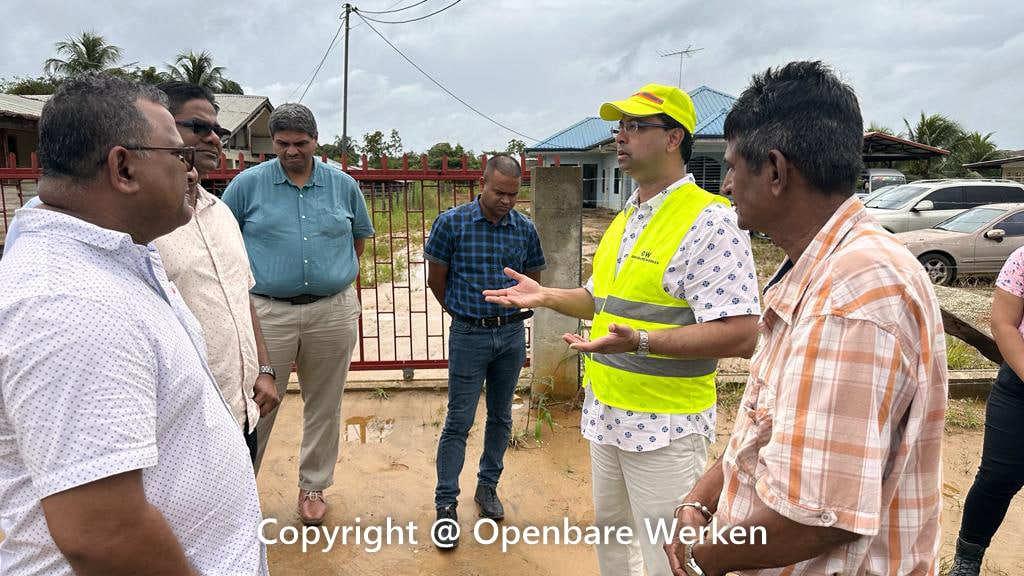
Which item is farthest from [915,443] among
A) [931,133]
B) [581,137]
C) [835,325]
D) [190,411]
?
[931,133]

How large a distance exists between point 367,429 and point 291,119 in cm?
236

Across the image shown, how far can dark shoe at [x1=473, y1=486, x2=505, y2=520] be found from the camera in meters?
3.31

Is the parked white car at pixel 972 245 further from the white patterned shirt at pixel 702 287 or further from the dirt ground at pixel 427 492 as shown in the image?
the white patterned shirt at pixel 702 287

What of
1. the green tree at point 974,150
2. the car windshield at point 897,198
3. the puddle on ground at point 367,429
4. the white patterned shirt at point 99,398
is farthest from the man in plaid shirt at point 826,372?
the green tree at point 974,150

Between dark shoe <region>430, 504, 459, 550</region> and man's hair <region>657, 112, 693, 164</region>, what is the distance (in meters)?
2.16

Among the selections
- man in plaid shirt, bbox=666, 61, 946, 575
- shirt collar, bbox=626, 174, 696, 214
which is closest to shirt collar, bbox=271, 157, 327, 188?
shirt collar, bbox=626, 174, 696, 214

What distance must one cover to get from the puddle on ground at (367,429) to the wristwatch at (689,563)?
3071mm

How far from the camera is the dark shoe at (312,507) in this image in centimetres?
324

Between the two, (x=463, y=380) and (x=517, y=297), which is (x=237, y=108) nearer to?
(x=463, y=380)

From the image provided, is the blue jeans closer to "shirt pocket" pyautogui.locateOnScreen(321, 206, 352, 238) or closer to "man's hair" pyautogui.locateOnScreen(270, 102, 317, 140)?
"shirt pocket" pyautogui.locateOnScreen(321, 206, 352, 238)

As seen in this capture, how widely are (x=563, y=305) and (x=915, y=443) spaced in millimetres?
1485

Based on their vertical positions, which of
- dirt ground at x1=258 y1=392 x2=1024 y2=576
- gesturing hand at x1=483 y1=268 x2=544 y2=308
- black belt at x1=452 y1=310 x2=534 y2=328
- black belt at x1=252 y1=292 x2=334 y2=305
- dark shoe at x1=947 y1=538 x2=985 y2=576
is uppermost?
gesturing hand at x1=483 y1=268 x2=544 y2=308

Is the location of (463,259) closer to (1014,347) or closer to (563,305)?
(563,305)

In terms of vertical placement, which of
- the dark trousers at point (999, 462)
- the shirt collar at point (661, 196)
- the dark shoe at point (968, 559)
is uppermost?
the shirt collar at point (661, 196)
